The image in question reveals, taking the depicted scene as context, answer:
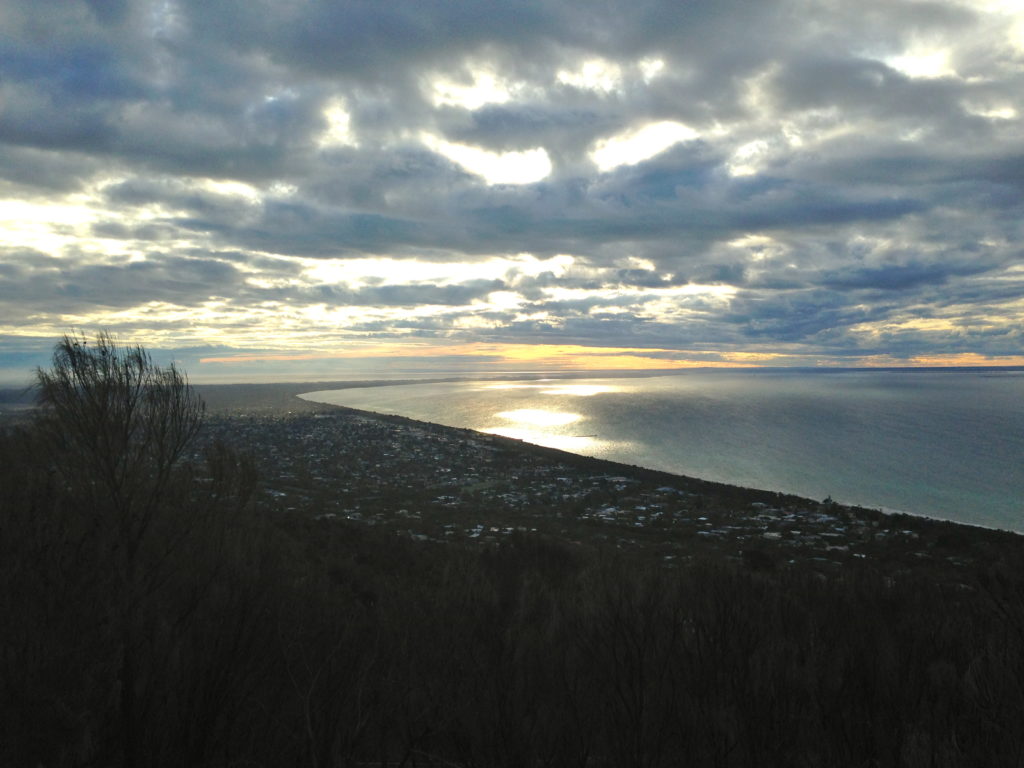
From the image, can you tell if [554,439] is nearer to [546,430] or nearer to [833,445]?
[546,430]

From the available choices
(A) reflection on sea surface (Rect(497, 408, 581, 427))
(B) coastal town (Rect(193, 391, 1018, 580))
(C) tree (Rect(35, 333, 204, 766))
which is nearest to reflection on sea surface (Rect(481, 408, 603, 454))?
(A) reflection on sea surface (Rect(497, 408, 581, 427))

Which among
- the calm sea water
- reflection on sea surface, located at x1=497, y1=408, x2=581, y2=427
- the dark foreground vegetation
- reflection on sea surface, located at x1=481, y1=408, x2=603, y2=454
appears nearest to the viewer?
the dark foreground vegetation

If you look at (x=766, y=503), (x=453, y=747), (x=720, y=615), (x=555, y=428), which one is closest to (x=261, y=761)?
(x=453, y=747)

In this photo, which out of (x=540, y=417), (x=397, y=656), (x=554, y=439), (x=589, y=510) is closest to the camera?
(x=397, y=656)

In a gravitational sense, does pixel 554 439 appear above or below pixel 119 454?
below

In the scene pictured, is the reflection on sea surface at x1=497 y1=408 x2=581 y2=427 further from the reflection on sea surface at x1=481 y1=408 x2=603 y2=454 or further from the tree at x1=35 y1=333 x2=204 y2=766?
the tree at x1=35 y1=333 x2=204 y2=766

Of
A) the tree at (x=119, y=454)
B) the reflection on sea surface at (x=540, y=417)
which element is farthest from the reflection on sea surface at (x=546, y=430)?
the tree at (x=119, y=454)

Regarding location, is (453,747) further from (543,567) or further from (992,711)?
(543,567)

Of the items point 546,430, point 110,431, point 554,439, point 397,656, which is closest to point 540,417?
point 546,430
